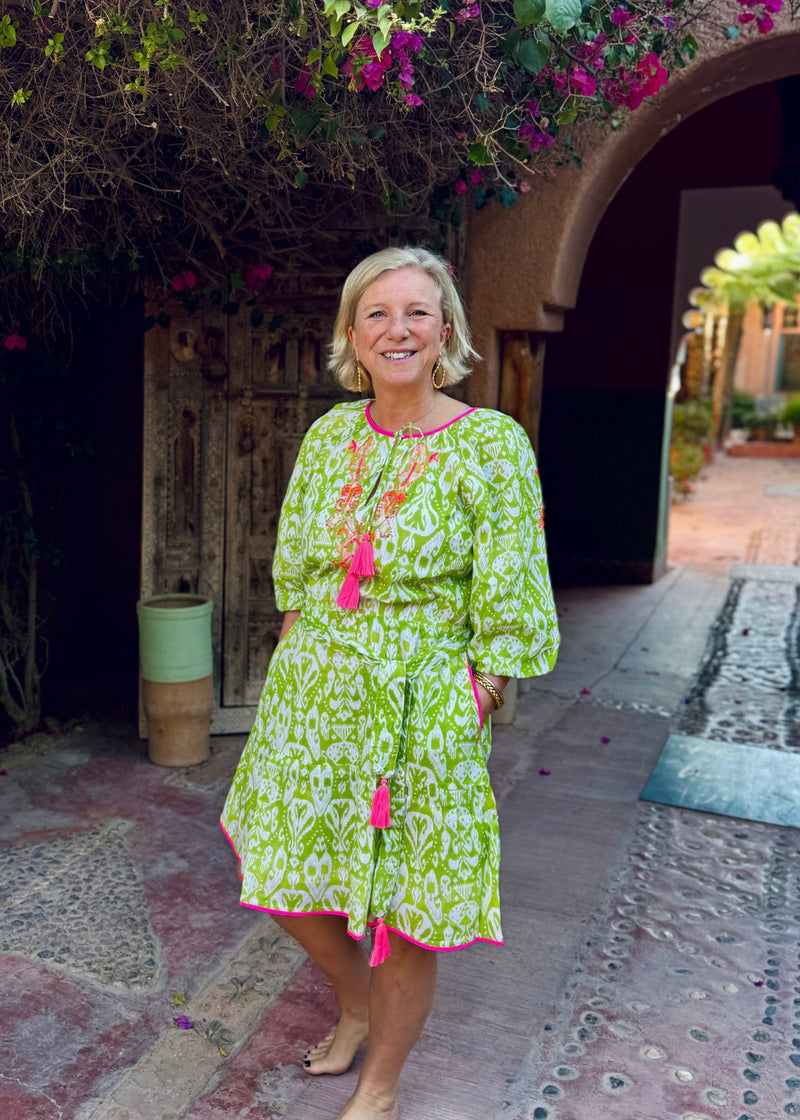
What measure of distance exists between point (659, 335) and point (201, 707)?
506 cm

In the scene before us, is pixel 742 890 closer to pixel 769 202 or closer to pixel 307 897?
pixel 307 897

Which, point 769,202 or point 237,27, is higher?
point 769,202

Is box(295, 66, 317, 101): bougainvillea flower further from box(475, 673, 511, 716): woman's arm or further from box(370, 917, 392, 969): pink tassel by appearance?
box(370, 917, 392, 969): pink tassel

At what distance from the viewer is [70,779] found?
3938 mm

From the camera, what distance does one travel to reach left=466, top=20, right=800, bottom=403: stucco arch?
12.9 ft

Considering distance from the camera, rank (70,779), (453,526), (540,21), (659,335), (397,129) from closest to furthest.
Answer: (453,526)
(540,21)
(397,129)
(70,779)
(659,335)

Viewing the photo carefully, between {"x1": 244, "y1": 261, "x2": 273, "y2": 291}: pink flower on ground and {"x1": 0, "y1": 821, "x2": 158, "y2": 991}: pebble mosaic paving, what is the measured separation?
2078mm

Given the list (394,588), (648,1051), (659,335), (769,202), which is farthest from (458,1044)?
(769,202)

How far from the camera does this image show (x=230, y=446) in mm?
4262

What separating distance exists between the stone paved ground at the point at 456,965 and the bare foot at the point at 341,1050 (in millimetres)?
35

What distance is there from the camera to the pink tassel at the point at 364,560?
6.48 ft

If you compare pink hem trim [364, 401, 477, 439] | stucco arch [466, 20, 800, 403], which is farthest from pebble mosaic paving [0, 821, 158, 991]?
stucco arch [466, 20, 800, 403]

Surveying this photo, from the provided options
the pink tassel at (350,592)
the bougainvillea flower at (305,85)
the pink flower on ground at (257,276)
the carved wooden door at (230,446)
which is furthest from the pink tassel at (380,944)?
the pink flower on ground at (257,276)

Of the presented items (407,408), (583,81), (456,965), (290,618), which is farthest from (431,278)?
(456,965)
